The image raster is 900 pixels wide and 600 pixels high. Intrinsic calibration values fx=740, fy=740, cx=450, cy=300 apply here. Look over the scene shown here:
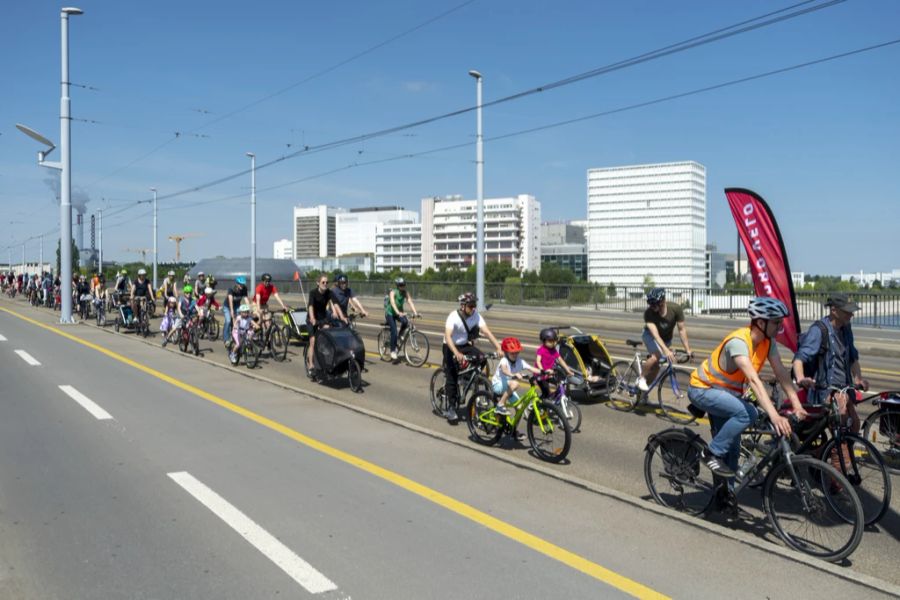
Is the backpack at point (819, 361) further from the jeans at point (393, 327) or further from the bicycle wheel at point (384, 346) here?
the bicycle wheel at point (384, 346)

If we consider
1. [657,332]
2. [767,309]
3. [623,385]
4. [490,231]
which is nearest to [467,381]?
[623,385]

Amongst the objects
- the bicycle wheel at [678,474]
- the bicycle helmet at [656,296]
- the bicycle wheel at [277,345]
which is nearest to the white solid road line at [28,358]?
the bicycle wheel at [277,345]

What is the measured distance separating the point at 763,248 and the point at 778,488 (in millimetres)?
4622

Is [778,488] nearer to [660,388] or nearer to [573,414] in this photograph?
[573,414]

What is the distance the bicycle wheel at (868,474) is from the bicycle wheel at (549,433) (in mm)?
2365

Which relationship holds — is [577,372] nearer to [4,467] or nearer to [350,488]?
[350,488]

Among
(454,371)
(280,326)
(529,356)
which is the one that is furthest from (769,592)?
(280,326)

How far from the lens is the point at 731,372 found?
5395 mm

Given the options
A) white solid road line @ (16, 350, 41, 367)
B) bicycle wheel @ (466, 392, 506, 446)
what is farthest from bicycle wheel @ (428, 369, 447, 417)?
white solid road line @ (16, 350, 41, 367)

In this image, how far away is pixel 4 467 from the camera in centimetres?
696

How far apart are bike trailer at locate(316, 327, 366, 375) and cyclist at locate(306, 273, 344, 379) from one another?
879 millimetres

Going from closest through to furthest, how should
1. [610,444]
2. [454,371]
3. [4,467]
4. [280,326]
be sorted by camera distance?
[4,467]
[610,444]
[454,371]
[280,326]

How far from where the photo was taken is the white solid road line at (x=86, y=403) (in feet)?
31.3

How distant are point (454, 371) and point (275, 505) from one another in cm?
389
